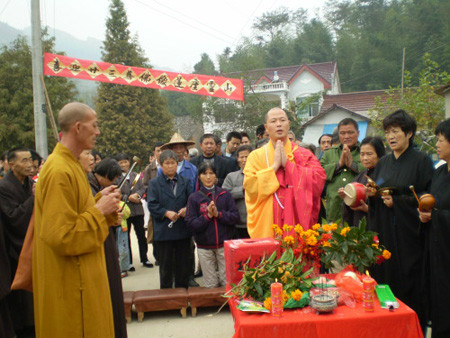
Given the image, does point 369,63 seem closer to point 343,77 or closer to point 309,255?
point 343,77

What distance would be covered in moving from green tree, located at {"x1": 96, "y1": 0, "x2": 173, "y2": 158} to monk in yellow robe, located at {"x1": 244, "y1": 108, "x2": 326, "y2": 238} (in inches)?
1071

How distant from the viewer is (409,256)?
327cm

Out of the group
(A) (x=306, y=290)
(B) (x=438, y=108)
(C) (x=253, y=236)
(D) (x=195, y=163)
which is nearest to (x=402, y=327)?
(A) (x=306, y=290)

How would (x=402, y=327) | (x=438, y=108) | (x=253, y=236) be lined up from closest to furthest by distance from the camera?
1. (x=402, y=327)
2. (x=253, y=236)
3. (x=438, y=108)

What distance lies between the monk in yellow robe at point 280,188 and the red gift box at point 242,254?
21.6 inches

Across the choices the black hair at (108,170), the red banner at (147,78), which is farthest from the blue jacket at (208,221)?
the red banner at (147,78)

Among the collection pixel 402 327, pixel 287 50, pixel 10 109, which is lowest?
pixel 402 327

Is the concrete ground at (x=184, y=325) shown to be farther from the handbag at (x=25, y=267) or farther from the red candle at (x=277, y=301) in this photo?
the handbag at (x=25, y=267)

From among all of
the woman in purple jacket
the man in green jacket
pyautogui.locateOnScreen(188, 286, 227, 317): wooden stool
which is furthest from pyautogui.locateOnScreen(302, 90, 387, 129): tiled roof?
pyautogui.locateOnScreen(188, 286, 227, 317): wooden stool

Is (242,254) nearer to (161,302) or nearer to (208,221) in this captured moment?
(208,221)

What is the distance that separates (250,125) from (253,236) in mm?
17559

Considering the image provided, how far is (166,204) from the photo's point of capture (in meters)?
4.90

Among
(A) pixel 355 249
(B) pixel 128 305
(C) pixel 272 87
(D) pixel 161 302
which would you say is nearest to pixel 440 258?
(A) pixel 355 249

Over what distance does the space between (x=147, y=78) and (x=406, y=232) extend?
28.8 feet
